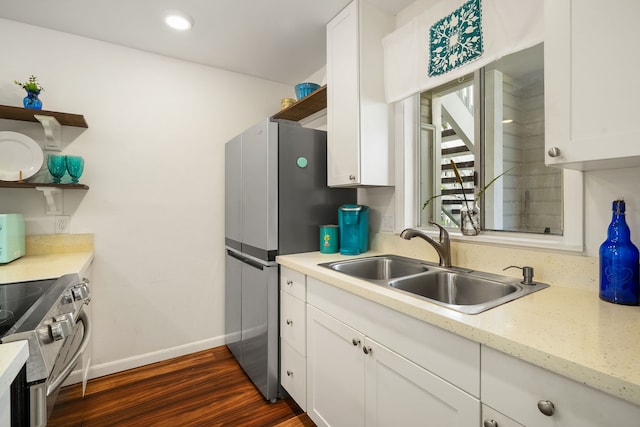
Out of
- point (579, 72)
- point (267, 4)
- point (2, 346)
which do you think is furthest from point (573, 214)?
point (267, 4)

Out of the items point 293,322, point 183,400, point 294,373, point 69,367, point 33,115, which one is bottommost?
point 183,400

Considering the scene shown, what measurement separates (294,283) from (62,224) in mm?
1659

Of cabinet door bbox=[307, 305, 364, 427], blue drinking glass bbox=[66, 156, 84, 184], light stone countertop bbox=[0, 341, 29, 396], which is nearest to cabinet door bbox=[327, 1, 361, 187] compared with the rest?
cabinet door bbox=[307, 305, 364, 427]

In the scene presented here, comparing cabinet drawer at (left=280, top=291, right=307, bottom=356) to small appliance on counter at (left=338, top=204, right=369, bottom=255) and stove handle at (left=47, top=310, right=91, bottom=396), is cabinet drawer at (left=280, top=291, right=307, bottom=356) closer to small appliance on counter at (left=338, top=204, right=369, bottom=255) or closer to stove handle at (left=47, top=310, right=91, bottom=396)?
small appliance on counter at (left=338, top=204, right=369, bottom=255)

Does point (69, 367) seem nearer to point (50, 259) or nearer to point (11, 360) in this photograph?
point (11, 360)

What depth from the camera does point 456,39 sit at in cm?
140

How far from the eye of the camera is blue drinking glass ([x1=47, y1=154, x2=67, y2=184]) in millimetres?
1828

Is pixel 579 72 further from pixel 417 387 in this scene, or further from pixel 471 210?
pixel 417 387

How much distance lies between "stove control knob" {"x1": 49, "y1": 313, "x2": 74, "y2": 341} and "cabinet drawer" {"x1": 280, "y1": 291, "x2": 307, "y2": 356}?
976 mm

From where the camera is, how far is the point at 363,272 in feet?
5.58

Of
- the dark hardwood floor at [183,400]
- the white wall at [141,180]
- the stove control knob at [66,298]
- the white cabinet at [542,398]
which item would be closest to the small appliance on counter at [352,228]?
the dark hardwood floor at [183,400]

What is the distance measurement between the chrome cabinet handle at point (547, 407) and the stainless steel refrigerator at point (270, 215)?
137 cm

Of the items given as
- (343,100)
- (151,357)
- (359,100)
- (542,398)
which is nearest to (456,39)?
(359,100)

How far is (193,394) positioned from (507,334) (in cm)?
193
